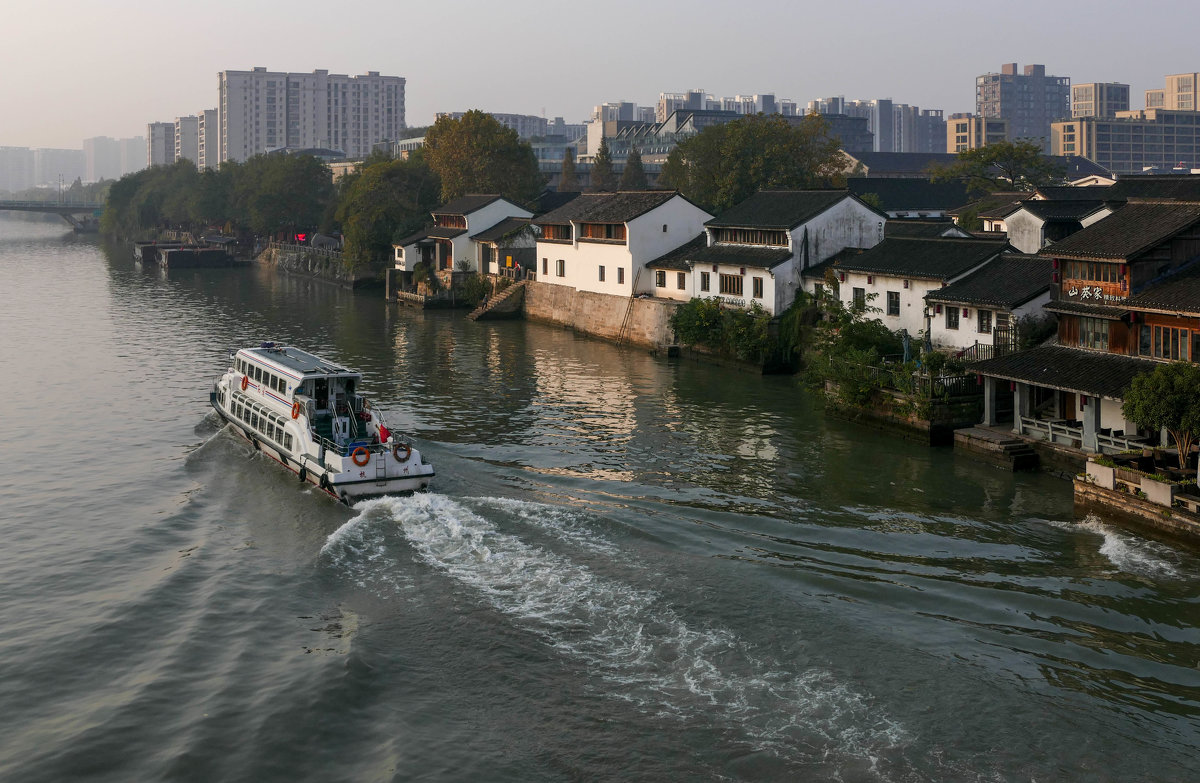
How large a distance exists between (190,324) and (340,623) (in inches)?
2204

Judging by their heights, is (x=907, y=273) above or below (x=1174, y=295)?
above

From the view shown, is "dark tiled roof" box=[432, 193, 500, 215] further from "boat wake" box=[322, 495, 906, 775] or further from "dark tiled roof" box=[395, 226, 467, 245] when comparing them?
→ "boat wake" box=[322, 495, 906, 775]

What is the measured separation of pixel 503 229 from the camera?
8731cm

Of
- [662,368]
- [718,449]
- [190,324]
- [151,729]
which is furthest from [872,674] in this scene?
[190,324]

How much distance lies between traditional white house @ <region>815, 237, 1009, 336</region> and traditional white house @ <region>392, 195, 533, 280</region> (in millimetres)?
42952

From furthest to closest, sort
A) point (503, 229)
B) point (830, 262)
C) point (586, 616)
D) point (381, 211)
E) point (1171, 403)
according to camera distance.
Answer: point (381, 211)
point (503, 229)
point (830, 262)
point (1171, 403)
point (586, 616)

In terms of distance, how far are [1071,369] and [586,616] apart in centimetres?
1952

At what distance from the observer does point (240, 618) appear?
23.1 meters

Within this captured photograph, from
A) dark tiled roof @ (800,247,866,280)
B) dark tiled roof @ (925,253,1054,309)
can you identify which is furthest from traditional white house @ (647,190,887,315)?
dark tiled roof @ (925,253,1054,309)

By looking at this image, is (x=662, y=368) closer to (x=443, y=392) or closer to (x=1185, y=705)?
(x=443, y=392)

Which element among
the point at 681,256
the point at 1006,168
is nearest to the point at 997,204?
the point at 1006,168

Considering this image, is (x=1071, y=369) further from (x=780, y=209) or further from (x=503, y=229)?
(x=503, y=229)

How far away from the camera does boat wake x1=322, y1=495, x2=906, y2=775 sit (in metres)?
18.0

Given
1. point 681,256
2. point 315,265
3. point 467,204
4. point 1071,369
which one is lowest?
point 1071,369
